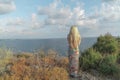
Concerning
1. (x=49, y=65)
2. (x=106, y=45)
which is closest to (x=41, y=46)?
(x=49, y=65)

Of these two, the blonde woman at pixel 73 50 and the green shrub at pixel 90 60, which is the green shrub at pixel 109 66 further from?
the blonde woman at pixel 73 50

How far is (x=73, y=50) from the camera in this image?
60.2ft

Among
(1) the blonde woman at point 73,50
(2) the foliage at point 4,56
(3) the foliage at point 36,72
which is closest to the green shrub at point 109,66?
(1) the blonde woman at point 73,50

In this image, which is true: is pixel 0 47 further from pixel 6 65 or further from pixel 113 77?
pixel 113 77

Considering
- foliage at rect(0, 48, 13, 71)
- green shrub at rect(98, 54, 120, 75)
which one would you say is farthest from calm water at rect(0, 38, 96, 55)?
green shrub at rect(98, 54, 120, 75)

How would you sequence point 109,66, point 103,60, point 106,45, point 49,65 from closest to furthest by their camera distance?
1. point 49,65
2. point 109,66
3. point 103,60
4. point 106,45

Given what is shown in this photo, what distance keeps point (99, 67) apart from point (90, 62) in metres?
0.71

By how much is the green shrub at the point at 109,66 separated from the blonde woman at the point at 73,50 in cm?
209

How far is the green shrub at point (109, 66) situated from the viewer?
19422 millimetres

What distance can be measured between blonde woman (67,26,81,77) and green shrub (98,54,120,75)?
82.1 inches

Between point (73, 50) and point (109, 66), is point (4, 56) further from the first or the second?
point (109, 66)

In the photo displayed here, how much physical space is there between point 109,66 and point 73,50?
285cm

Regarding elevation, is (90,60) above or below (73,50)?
below

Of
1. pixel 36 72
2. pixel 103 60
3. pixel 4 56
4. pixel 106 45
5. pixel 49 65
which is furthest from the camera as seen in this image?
pixel 106 45
